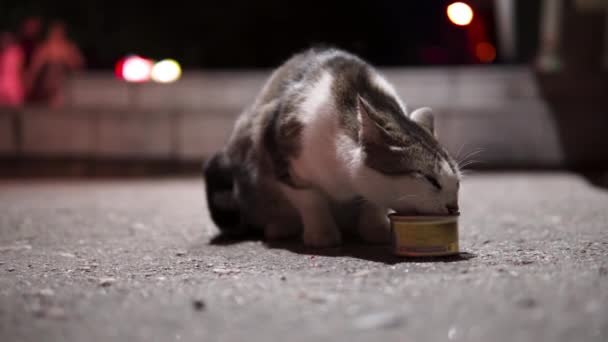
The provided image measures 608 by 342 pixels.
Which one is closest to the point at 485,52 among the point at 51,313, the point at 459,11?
the point at 459,11

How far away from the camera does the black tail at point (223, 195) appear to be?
4000 millimetres

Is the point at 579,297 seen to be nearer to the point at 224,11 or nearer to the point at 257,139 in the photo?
the point at 257,139

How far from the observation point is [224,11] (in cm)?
1293

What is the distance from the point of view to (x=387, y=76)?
9000mm

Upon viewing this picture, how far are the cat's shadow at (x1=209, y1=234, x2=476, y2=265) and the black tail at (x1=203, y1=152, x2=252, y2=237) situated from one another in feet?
0.45

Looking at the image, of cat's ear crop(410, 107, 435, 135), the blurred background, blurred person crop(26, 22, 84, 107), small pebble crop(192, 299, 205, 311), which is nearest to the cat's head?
cat's ear crop(410, 107, 435, 135)

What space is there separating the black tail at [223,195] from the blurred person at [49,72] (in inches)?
266

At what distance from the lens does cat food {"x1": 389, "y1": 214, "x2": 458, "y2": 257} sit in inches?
116

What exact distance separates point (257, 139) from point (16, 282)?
4.97ft

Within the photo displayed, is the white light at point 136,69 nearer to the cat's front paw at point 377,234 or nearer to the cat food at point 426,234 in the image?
the cat's front paw at point 377,234

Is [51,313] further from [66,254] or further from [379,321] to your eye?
[66,254]

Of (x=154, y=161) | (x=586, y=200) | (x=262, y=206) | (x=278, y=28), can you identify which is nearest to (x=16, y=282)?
(x=262, y=206)

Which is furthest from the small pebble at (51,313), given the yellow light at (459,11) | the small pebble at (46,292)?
the yellow light at (459,11)

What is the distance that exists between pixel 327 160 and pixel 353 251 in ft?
1.56
